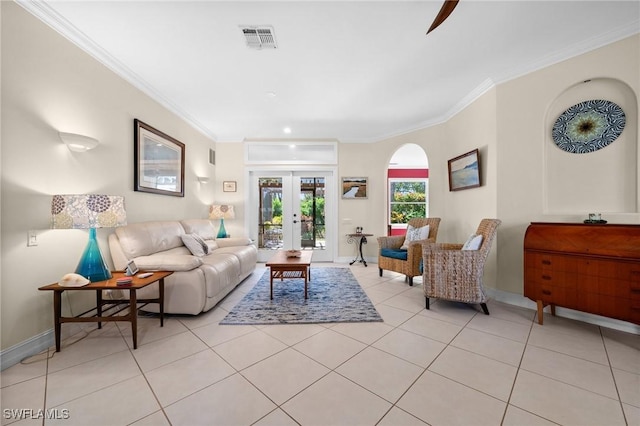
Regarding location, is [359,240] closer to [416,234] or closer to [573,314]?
[416,234]

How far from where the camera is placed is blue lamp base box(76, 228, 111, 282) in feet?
6.52

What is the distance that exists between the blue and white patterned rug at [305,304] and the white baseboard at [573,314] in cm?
162

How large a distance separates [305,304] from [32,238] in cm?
245

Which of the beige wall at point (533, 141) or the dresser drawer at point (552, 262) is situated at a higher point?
the beige wall at point (533, 141)

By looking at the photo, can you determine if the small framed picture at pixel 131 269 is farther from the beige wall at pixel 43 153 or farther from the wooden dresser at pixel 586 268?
the wooden dresser at pixel 586 268

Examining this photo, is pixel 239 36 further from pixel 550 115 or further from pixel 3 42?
pixel 550 115

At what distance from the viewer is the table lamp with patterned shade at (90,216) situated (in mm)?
1793

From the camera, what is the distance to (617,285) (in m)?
→ 1.90

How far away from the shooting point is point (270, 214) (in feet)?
17.1

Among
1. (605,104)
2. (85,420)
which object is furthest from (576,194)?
(85,420)

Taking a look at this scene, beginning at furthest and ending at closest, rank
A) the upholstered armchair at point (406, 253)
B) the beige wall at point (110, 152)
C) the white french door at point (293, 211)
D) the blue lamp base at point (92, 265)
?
the white french door at point (293, 211), the upholstered armchair at point (406, 253), the blue lamp base at point (92, 265), the beige wall at point (110, 152)

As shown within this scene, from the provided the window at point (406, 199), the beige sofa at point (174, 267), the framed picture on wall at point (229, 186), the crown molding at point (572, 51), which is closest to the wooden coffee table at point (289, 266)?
the beige sofa at point (174, 267)

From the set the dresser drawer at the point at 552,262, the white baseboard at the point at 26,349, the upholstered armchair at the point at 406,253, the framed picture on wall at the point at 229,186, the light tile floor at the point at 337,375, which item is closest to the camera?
the light tile floor at the point at 337,375

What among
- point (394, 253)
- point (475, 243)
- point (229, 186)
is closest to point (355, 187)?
point (394, 253)
